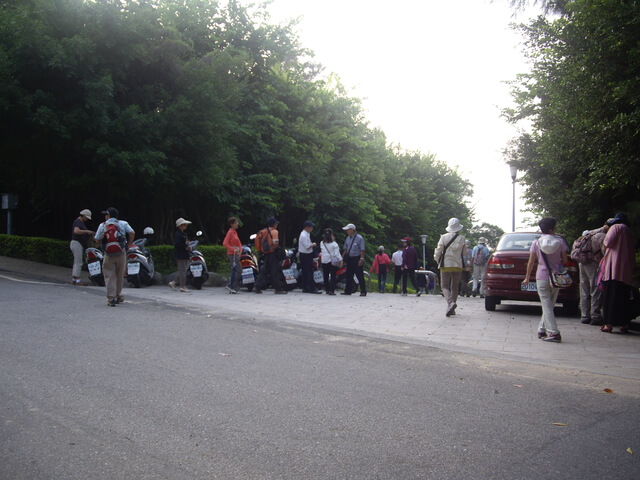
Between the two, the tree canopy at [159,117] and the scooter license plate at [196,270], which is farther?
the scooter license plate at [196,270]

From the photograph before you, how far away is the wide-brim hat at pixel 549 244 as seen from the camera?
8648 millimetres

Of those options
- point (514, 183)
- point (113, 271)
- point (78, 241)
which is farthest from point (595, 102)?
point (78, 241)

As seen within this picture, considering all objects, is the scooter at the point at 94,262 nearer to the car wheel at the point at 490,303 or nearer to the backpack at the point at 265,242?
the backpack at the point at 265,242

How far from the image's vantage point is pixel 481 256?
21.0m

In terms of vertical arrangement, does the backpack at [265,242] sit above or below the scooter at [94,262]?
above

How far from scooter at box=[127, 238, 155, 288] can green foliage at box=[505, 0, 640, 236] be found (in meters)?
11.0

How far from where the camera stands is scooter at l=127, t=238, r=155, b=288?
51.1 feet

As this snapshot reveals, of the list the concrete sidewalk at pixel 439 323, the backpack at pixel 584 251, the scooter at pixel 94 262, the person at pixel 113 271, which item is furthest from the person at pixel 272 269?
the backpack at pixel 584 251

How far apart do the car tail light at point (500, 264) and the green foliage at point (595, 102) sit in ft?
7.89

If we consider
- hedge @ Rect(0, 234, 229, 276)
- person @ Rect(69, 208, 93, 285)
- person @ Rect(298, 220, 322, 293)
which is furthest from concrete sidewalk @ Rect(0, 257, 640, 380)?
hedge @ Rect(0, 234, 229, 276)

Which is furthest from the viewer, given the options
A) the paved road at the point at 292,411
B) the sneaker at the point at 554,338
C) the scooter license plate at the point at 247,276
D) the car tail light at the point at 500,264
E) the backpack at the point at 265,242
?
the scooter license plate at the point at 247,276

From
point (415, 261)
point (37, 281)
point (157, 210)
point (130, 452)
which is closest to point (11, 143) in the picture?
point (37, 281)

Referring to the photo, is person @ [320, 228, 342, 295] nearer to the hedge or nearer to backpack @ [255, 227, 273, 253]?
backpack @ [255, 227, 273, 253]

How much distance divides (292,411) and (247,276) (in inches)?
469
